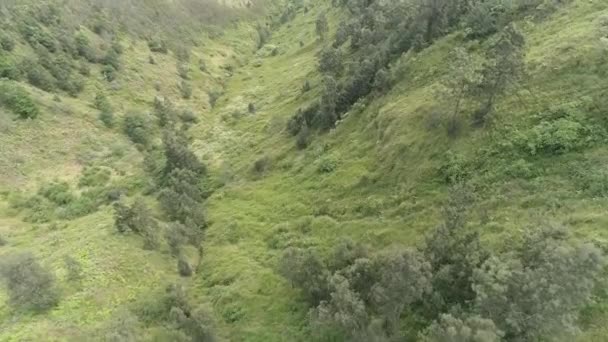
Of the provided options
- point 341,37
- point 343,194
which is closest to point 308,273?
point 343,194

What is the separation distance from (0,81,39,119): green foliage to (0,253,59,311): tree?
33068 mm

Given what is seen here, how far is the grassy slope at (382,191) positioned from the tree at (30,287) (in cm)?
1031

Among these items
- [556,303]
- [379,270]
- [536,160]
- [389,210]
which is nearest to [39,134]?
[389,210]

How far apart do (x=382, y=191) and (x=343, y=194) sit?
3.76 m

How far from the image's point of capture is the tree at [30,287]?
36656 millimetres

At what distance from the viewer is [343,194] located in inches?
1738

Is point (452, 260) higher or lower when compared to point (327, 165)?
lower

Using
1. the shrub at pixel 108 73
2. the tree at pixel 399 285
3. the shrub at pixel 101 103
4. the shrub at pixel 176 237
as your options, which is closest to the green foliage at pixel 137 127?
the shrub at pixel 101 103

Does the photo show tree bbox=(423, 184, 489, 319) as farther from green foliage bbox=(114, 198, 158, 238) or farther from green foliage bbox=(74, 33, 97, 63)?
green foliage bbox=(74, 33, 97, 63)

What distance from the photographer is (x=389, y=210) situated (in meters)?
39.2

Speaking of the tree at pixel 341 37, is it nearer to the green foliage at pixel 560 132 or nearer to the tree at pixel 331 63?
the tree at pixel 331 63

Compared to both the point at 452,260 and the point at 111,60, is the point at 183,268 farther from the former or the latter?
the point at 111,60

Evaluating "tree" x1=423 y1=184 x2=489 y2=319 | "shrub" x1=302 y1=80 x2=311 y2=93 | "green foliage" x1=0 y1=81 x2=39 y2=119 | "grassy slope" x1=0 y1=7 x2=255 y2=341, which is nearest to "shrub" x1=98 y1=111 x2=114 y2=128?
"grassy slope" x1=0 y1=7 x2=255 y2=341

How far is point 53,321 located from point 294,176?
77.4 ft
